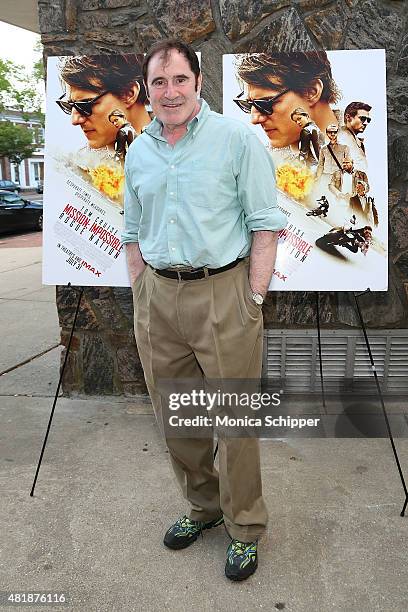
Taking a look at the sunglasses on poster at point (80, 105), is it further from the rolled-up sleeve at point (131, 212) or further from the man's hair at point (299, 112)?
the rolled-up sleeve at point (131, 212)

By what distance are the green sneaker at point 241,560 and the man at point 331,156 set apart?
6.55 feet

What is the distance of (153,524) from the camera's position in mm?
2814

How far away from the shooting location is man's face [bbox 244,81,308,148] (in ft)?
10.8

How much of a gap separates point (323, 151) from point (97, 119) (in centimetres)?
138

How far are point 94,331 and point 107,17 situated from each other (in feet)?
6.96

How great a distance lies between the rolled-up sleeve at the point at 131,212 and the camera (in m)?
2.50

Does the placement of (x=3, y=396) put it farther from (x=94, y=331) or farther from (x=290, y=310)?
(x=290, y=310)

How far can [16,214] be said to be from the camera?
1678cm

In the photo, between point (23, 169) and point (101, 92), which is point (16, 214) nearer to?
point (101, 92)

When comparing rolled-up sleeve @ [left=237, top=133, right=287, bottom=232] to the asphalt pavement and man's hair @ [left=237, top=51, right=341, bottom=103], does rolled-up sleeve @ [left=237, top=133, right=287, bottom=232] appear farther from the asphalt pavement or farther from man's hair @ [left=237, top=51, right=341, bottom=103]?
the asphalt pavement

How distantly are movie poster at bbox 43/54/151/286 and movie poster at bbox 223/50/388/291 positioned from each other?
68 centimetres

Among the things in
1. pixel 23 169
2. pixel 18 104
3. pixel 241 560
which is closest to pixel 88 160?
pixel 241 560

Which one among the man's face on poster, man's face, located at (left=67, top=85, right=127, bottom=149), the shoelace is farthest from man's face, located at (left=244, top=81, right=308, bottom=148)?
the shoelace

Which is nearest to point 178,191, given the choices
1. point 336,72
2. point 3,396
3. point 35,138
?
point 336,72
